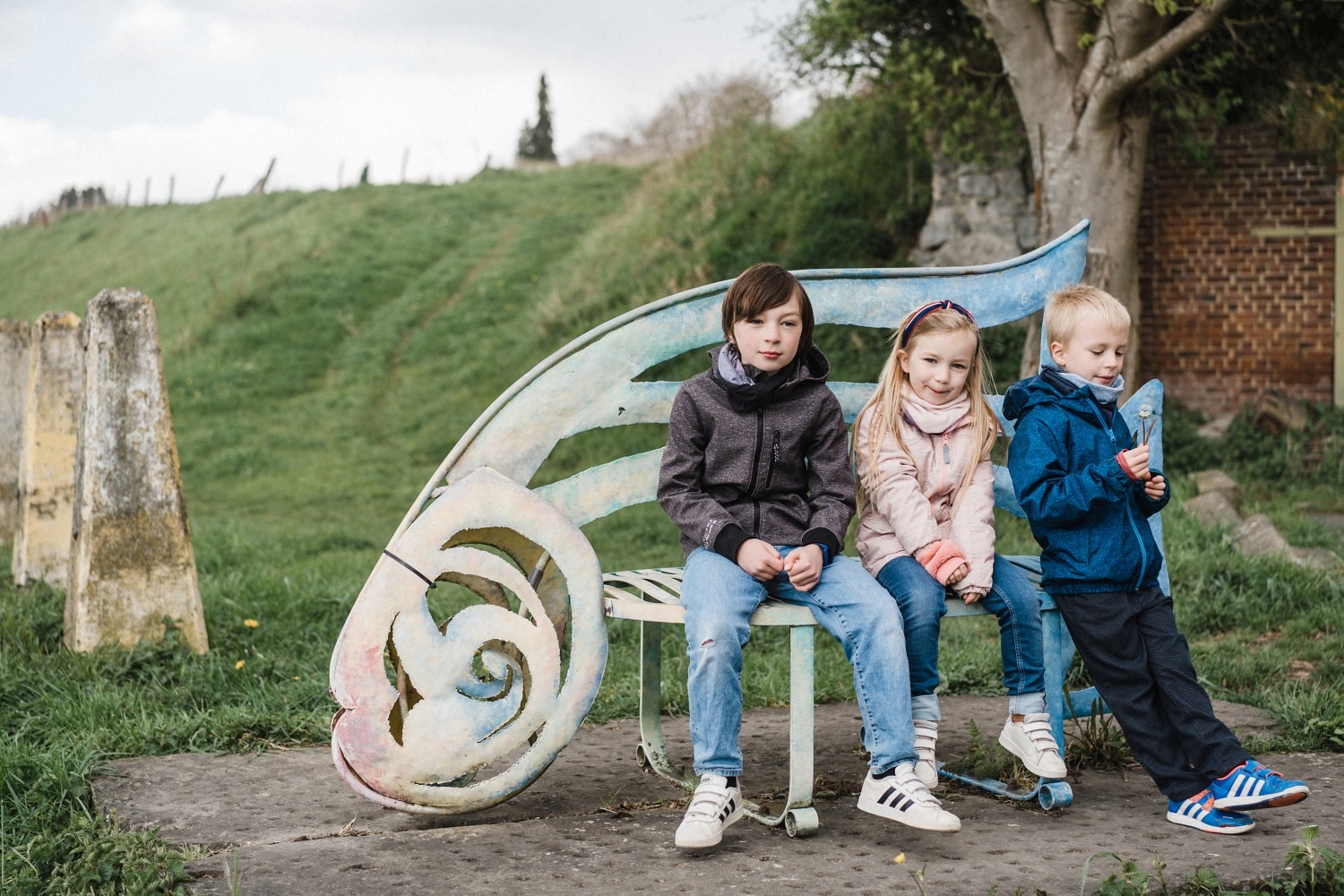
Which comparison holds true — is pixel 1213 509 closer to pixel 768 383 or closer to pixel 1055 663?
pixel 1055 663

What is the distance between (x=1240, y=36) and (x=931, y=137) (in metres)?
2.82

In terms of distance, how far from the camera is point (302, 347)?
1577cm

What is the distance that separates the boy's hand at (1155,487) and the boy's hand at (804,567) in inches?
33.3

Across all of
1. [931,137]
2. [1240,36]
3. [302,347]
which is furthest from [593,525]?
[302,347]

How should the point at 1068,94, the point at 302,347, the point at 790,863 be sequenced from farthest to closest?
1. the point at 302,347
2. the point at 1068,94
3. the point at 790,863

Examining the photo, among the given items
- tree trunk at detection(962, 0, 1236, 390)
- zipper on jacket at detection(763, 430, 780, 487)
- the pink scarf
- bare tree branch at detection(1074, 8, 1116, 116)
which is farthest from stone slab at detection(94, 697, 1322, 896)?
bare tree branch at detection(1074, 8, 1116, 116)

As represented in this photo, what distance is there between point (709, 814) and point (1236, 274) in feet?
31.6

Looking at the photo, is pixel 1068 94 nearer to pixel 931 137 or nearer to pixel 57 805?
pixel 931 137

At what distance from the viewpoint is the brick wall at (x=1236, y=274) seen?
10.6m

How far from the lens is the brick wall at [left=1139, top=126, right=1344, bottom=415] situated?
34.7ft

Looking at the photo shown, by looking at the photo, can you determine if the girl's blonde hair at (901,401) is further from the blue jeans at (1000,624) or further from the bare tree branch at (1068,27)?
the bare tree branch at (1068,27)

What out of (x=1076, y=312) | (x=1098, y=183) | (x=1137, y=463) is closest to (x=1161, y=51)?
(x=1098, y=183)

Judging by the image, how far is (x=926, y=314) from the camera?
337 centimetres

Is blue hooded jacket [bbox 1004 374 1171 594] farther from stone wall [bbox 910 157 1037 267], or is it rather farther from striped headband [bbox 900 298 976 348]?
stone wall [bbox 910 157 1037 267]
